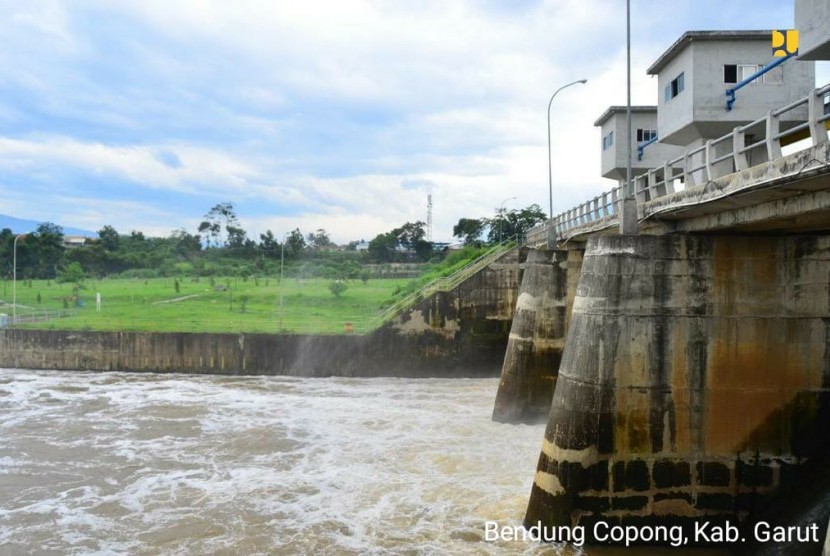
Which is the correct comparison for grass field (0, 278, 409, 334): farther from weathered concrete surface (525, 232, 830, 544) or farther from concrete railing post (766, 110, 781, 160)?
concrete railing post (766, 110, 781, 160)

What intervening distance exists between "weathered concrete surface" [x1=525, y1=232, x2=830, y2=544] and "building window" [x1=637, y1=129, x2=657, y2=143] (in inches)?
639

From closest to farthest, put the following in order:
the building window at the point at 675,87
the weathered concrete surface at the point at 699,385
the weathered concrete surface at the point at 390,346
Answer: the weathered concrete surface at the point at 699,385 < the building window at the point at 675,87 < the weathered concrete surface at the point at 390,346

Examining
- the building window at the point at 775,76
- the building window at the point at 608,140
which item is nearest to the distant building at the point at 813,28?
the building window at the point at 775,76

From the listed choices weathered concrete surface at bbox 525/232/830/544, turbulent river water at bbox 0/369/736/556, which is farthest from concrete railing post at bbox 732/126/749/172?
turbulent river water at bbox 0/369/736/556

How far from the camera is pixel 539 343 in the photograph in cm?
2081

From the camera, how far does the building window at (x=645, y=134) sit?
2684 centimetres

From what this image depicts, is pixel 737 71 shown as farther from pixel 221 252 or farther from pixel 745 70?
pixel 221 252

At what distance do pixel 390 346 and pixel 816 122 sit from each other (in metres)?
24.5

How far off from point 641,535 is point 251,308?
40583 mm

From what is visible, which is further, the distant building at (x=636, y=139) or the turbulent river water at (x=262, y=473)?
the distant building at (x=636, y=139)

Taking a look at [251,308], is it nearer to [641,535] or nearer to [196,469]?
[196,469]

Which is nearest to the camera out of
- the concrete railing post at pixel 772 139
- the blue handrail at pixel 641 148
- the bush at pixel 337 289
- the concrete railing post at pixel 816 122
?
the concrete railing post at pixel 816 122

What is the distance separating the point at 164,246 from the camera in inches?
3519

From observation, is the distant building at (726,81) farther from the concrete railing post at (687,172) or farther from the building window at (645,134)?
the concrete railing post at (687,172)
